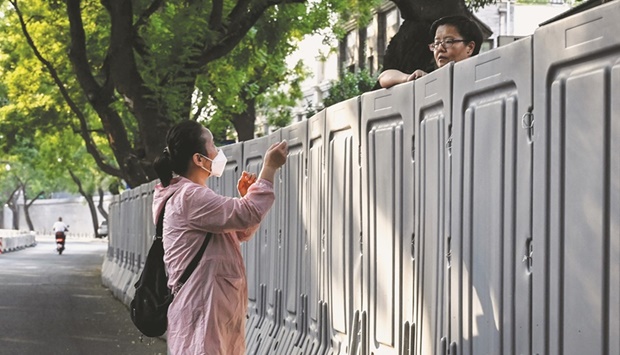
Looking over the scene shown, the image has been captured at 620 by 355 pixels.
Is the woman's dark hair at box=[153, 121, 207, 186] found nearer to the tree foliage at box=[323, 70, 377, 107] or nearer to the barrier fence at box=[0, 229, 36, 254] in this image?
the tree foliage at box=[323, 70, 377, 107]

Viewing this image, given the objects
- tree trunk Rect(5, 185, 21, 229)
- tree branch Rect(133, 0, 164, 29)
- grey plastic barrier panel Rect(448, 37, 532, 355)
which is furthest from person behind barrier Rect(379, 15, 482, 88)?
tree trunk Rect(5, 185, 21, 229)

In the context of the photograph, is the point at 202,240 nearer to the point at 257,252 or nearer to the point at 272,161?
the point at 272,161

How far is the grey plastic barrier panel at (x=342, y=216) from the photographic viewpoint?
8.63m

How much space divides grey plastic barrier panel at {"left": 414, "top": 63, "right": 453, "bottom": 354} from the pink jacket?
0.88m

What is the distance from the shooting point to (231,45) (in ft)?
81.6

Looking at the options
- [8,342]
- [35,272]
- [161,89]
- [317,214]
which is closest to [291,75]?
[35,272]

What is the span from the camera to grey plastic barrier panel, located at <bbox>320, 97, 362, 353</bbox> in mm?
8633

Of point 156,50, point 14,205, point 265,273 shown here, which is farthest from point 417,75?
point 14,205

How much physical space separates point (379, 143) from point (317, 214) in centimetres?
185

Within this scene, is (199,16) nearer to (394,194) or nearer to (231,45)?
(231,45)

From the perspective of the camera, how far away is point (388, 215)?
308 inches

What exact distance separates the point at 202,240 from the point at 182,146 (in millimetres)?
458

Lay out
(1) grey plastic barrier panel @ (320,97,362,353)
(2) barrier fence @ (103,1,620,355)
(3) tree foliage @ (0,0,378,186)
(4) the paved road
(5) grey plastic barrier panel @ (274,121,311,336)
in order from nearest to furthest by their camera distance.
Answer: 1. (2) barrier fence @ (103,1,620,355)
2. (1) grey plastic barrier panel @ (320,97,362,353)
3. (5) grey plastic barrier panel @ (274,121,311,336)
4. (4) the paved road
5. (3) tree foliage @ (0,0,378,186)

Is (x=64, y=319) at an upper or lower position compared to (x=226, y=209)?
lower
